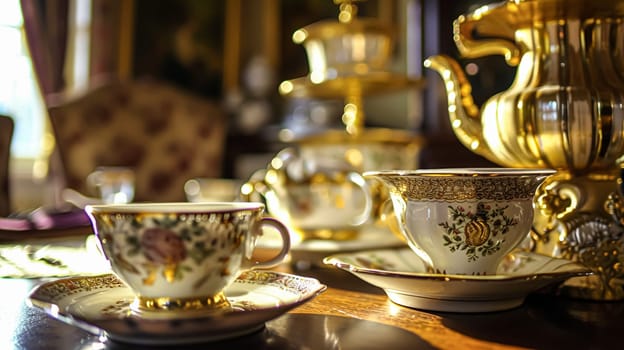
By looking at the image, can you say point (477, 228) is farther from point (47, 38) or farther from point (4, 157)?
point (47, 38)

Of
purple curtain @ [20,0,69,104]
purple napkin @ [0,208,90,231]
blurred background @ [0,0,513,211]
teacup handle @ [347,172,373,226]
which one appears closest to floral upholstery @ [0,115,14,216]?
purple napkin @ [0,208,90,231]

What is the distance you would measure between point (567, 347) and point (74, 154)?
1985mm

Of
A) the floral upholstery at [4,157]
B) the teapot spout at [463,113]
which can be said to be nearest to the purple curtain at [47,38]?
the floral upholstery at [4,157]

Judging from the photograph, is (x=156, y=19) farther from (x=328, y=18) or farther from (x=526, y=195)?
(x=526, y=195)

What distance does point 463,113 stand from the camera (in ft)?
2.20

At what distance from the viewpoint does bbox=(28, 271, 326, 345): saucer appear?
38cm

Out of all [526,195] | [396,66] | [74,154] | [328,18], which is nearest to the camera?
[526,195]

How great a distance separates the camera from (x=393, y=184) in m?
0.55

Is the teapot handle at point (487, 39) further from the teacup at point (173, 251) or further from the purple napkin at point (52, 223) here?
the purple napkin at point (52, 223)

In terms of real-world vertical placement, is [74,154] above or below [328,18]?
below

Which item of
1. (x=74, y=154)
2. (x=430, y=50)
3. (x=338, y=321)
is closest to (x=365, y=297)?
(x=338, y=321)

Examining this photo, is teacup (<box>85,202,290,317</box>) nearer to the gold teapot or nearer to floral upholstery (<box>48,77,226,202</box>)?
the gold teapot

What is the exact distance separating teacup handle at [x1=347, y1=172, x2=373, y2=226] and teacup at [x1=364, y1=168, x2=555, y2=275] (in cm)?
32

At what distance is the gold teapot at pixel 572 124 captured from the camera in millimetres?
567
